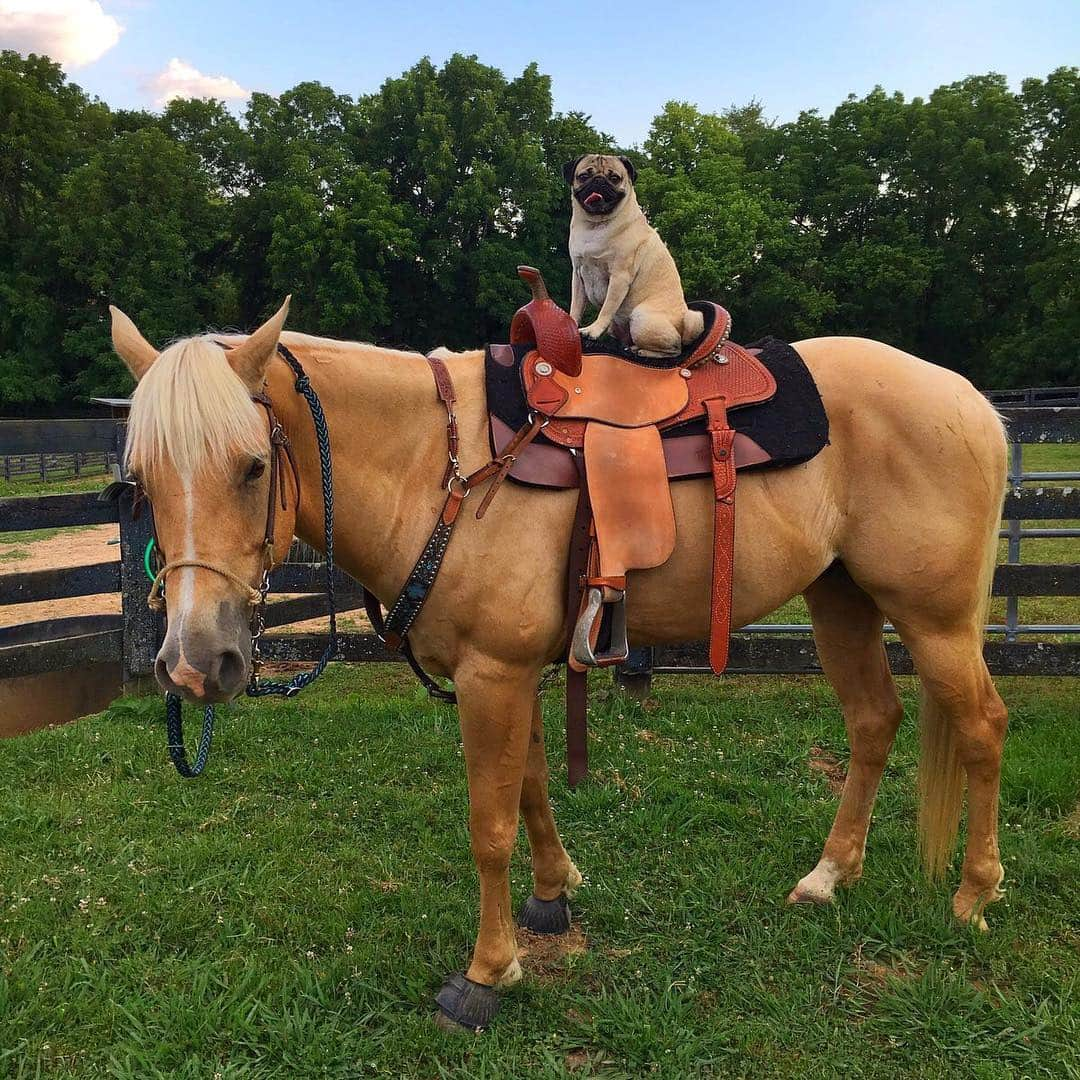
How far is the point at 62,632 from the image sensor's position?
5957 mm

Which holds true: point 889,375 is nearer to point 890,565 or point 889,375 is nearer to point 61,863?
point 890,565

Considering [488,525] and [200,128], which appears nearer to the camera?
[488,525]

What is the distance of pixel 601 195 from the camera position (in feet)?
9.62

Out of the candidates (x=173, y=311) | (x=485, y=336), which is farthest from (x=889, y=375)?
(x=173, y=311)

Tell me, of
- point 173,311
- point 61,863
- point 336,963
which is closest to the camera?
point 336,963

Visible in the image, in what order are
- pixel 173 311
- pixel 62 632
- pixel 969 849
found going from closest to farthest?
pixel 969 849 → pixel 62 632 → pixel 173 311

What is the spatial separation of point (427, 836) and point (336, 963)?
906 mm

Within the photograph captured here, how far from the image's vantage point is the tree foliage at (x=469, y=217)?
102 ft

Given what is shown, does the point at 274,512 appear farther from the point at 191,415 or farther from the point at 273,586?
the point at 273,586

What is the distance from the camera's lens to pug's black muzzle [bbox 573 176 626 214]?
2930 mm

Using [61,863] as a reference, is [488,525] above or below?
above

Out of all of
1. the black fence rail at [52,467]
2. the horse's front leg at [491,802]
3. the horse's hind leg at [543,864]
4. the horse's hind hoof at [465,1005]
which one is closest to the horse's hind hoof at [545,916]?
the horse's hind leg at [543,864]

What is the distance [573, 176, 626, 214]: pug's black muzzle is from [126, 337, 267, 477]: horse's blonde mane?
159cm

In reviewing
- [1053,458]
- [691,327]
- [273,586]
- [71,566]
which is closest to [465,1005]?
[691,327]
